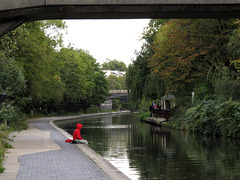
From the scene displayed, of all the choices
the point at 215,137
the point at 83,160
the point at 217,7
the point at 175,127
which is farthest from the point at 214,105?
the point at 217,7

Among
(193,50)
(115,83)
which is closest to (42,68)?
(193,50)

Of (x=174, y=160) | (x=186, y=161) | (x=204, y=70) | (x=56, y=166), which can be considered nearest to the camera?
(x=56, y=166)

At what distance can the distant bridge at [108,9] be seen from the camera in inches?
353

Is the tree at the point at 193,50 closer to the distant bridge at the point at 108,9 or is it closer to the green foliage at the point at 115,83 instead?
the distant bridge at the point at 108,9

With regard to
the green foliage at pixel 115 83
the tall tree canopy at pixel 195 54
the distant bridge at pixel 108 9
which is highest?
the green foliage at pixel 115 83

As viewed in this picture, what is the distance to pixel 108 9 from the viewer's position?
920 cm

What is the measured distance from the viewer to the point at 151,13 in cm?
962

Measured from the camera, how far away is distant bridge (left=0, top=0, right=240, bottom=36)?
29.5ft

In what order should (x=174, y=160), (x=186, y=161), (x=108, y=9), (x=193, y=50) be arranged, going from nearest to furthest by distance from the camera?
1. (x=108, y=9)
2. (x=186, y=161)
3. (x=174, y=160)
4. (x=193, y=50)

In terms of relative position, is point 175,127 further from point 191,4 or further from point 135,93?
point 191,4

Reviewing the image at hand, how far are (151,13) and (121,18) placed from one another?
0.76 m

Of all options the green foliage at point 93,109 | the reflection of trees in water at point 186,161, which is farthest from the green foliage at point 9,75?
the green foliage at point 93,109

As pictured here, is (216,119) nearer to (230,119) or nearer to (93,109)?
(230,119)

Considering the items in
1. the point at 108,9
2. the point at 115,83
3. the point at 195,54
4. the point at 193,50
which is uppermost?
the point at 115,83
